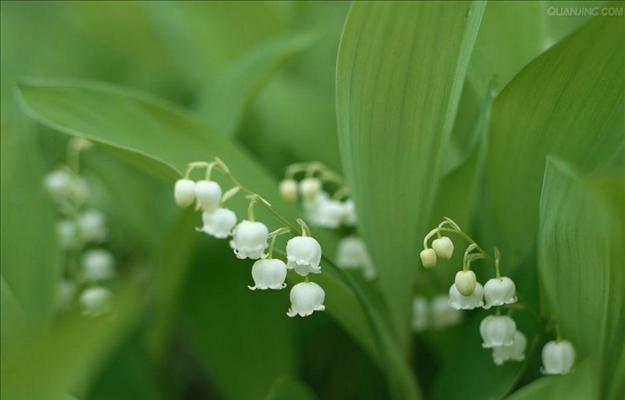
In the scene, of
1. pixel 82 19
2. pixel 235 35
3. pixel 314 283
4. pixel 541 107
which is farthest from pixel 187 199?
pixel 82 19

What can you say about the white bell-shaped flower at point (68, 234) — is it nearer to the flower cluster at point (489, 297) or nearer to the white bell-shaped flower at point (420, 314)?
the white bell-shaped flower at point (420, 314)

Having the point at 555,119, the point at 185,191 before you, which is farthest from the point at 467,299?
the point at 185,191

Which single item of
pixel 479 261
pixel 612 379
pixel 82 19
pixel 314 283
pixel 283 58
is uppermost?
pixel 82 19

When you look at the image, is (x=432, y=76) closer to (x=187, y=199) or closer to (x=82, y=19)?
(x=187, y=199)

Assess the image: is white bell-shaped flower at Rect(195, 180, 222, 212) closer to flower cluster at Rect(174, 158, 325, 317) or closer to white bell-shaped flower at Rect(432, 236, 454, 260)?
flower cluster at Rect(174, 158, 325, 317)

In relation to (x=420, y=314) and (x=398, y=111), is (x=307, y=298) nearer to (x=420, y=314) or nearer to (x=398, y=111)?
(x=398, y=111)

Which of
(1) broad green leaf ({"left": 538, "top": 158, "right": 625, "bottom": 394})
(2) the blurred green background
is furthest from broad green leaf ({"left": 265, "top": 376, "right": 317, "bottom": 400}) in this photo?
(1) broad green leaf ({"left": 538, "top": 158, "right": 625, "bottom": 394})

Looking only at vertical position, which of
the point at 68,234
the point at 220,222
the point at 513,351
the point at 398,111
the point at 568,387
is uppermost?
the point at 68,234
